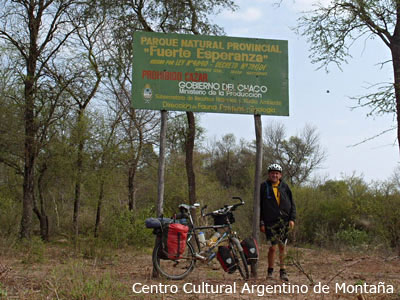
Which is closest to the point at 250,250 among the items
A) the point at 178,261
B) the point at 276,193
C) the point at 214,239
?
the point at 214,239

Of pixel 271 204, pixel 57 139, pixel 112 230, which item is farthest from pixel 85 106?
pixel 271 204

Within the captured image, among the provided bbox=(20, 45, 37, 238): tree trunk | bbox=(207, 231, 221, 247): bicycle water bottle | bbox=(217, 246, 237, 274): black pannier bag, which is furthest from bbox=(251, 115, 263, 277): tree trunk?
bbox=(20, 45, 37, 238): tree trunk

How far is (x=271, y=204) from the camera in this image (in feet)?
24.8

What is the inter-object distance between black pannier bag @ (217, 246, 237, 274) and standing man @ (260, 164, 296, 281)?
687mm

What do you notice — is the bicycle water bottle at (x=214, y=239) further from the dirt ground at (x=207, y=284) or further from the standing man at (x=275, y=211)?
the standing man at (x=275, y=211)

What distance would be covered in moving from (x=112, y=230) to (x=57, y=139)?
16.9 feet

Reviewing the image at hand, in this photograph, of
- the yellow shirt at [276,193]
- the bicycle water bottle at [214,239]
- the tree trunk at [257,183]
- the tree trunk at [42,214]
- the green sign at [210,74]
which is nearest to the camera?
the bicycle water bottle at [214,239]

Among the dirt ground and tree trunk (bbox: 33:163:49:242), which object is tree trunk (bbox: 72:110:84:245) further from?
the dirt ground

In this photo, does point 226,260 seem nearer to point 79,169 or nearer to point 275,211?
point 275,211

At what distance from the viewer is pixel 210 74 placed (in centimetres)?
791

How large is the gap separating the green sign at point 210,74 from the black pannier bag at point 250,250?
2.25 metres

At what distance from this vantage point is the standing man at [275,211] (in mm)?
7367

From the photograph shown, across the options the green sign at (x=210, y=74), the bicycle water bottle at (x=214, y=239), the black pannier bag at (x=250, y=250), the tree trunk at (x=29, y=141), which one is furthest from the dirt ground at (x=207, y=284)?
the tree trunk at (x=29, y=141)

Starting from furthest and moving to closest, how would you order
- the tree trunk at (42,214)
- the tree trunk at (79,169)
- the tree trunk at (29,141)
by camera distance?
the tree trunk at (42,214) < the tree trunk at (79,169) < the tree trunk at (29,141)
